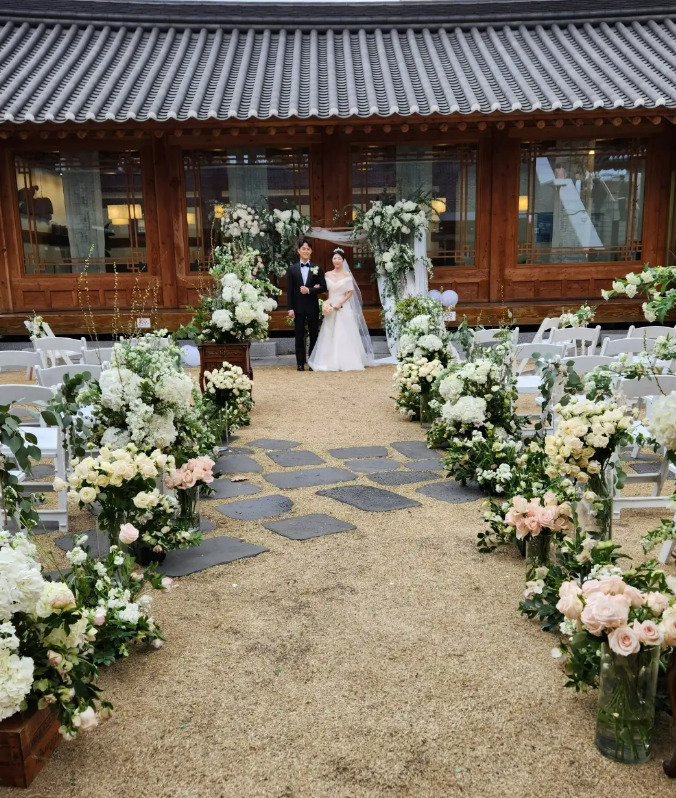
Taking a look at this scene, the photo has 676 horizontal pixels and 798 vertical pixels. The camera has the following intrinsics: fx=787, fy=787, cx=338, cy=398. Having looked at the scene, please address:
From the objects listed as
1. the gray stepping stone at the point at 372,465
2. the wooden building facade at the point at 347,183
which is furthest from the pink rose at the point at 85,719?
the wooden building facade at the point at 347,183

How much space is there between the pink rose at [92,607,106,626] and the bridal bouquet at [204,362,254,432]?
404 cm

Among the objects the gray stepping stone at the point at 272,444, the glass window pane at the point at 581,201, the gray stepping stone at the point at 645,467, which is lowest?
the gray stepping stone at the point at 645,467

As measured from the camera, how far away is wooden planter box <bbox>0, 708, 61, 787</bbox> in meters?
2.41

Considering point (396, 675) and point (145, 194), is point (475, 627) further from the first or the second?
point (145, 194)

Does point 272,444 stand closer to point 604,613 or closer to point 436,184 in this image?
point 604,613

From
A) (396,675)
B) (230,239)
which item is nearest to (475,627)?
(396,675)

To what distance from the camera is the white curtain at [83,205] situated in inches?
499

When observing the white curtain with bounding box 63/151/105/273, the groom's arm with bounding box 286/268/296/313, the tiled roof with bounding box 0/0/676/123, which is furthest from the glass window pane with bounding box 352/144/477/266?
the white curtain with bounding box 63/151/105/273

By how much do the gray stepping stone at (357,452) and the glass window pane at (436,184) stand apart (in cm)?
672

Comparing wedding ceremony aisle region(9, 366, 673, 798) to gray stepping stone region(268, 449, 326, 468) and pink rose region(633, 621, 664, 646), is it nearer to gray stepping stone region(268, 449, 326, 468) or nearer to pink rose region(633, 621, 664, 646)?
pink rose region(633, 621, 664, 646)

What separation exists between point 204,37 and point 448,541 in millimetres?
12439

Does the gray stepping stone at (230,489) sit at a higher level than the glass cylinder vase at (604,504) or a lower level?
lower

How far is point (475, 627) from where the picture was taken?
3418 millimetres

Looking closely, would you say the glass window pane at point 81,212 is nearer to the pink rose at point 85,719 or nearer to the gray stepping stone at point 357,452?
the gray stepping stone at point 357,452
